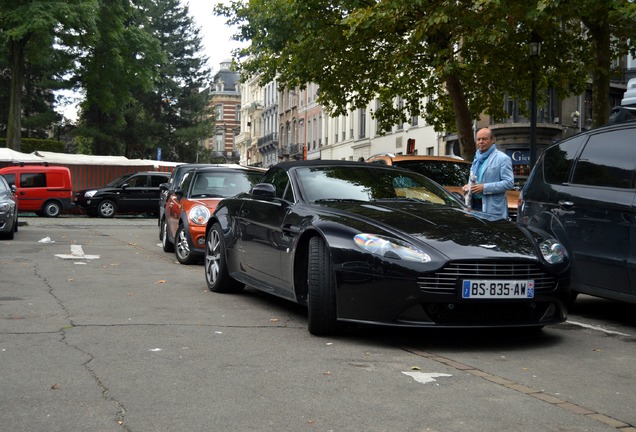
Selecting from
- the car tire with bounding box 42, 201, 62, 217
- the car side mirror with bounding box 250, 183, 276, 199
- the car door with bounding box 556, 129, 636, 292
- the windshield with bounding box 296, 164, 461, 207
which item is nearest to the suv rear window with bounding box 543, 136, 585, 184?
the car door with bounding box 556, 129, 636, 292

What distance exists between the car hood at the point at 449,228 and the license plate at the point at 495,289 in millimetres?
189

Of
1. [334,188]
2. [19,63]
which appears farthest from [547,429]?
[19,63]

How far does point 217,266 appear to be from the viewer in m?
10.0

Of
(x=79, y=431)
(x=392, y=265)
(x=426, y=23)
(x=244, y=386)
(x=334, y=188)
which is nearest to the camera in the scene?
(x=79, y=431)

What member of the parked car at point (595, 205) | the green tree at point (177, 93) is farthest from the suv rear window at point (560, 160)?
the green tree at point (177, 93)

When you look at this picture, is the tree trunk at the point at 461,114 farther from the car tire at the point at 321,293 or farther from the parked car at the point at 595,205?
the car tire at the point at 321,293

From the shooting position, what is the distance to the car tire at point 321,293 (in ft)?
23.0

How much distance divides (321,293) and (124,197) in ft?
104

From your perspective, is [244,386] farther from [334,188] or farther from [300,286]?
[334,188]

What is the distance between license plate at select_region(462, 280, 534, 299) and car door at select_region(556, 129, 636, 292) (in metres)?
1.39

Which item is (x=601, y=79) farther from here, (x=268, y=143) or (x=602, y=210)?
(x=268, y=143)

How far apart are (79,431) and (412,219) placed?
3.61 metres

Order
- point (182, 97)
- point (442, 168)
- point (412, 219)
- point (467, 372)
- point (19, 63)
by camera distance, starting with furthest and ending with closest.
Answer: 1. point (182, 97)
2. point (19, 63)
3. point (442, 168)
4. point (412, 219)
5. point (467, 372)

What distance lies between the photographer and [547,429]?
454 cm
